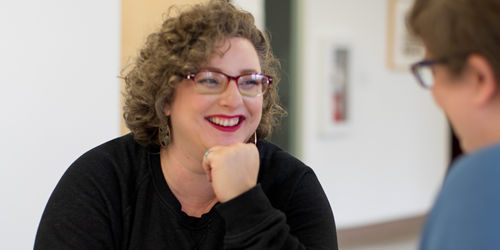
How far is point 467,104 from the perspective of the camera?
29.6 inches

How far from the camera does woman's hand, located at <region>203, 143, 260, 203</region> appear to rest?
47.9 inches

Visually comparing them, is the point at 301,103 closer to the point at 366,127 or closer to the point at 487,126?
the point at 366,127

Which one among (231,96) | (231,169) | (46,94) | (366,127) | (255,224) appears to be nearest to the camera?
(255,224)

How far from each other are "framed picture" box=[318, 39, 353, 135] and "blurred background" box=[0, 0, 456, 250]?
0.04ft

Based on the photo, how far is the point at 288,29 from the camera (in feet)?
14.1

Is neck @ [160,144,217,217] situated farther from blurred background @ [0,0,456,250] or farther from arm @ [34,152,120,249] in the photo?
blurred background @ [0,0,456,250]

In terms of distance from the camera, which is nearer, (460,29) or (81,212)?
(460,29)

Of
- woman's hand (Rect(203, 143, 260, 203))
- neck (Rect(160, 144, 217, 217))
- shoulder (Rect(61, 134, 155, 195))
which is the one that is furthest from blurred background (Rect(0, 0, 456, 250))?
woman's hand (Rect(203, 143, 260, 203))

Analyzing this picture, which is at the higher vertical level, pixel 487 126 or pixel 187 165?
pixel 487 126

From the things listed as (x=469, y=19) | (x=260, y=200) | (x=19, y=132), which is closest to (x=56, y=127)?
(x=19, y=132)

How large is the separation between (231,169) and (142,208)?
343mm

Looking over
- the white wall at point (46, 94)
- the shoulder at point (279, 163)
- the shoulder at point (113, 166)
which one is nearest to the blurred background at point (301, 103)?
the white wall at point (46, 94)

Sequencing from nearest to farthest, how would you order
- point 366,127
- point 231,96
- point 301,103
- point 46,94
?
point 231,96
point 46,94
point 301,103
point 366,127

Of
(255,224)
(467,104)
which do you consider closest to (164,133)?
(255,224)
